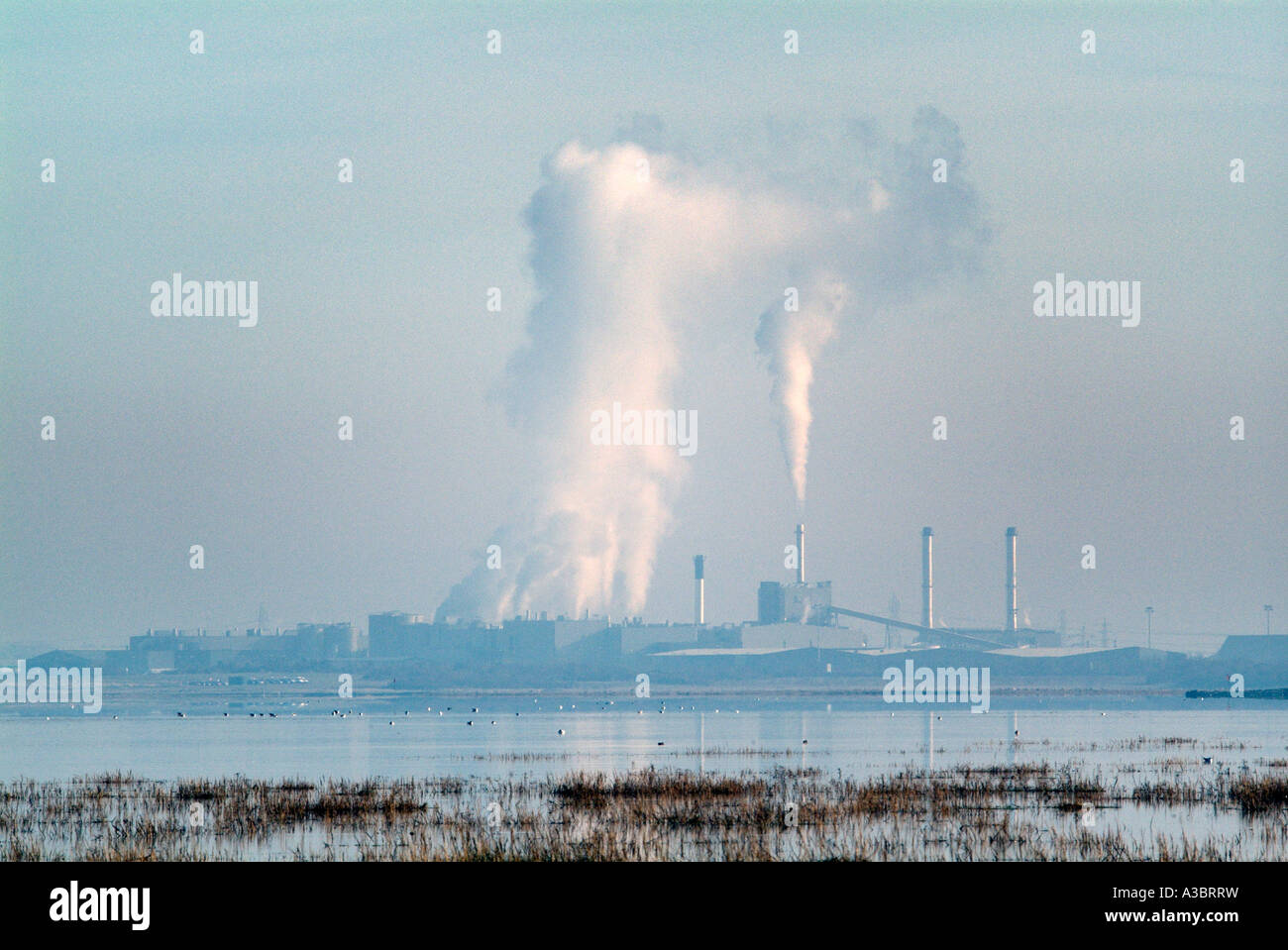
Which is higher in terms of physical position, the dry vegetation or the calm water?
the dry vegetation

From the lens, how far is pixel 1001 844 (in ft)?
92.3

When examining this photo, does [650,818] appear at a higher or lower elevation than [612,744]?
higher

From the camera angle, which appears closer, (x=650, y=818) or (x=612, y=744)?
(x=650, y=818)

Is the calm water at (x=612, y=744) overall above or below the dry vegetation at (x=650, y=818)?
below

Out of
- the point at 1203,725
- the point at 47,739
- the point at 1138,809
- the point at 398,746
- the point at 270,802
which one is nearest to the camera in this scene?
the point at 1138,809

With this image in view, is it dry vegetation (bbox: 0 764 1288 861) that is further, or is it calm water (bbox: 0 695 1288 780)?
calm water (bbox: 0 695 1288 780)

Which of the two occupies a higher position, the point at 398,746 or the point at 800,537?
the point at 800,537

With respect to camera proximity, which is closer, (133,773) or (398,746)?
(133,773)

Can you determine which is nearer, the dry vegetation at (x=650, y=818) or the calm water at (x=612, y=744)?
the dry vegetation at (x=650, y=818)

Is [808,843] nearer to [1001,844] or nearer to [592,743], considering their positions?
[1001,844]

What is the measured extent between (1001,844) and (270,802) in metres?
17.2
